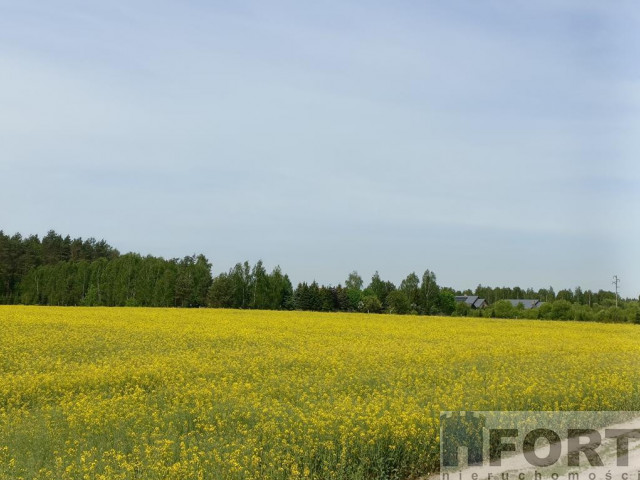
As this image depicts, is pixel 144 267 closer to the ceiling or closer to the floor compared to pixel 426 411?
closer to the ceiling

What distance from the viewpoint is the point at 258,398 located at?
527 inches

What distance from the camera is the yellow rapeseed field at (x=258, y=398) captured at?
9484 millimetres

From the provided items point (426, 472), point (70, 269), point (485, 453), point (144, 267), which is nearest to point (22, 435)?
point (426, 472)

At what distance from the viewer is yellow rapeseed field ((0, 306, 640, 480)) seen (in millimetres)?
9484

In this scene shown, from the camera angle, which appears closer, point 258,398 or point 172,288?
point 258,398

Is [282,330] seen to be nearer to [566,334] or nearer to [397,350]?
[397,350]

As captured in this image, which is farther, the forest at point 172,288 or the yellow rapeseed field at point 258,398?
the forest at point 172,288

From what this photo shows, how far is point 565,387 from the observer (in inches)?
562

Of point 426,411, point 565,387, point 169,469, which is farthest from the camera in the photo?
point 565,387

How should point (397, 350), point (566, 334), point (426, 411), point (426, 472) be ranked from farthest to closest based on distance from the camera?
point (566, 334) → point (397, 350) → point (426, 411) → point (426, 472)

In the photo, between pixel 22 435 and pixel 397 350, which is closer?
pixel 22 435

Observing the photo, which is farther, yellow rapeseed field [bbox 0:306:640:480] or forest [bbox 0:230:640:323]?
forest [bbox 0:230:640:323]

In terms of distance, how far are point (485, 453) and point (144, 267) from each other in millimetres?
83548

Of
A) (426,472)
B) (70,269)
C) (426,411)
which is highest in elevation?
(70,269)
